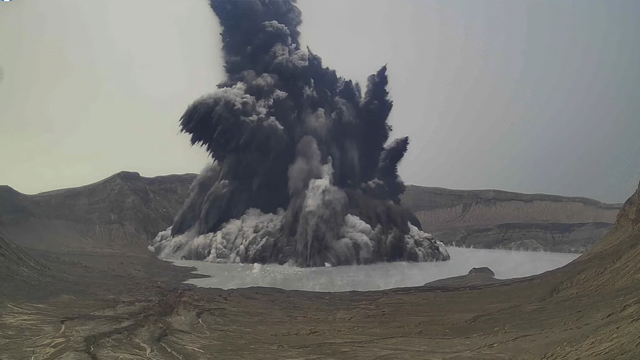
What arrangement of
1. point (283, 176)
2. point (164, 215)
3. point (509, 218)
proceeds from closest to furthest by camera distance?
point (283, 176), point (164, 215), point (509, 218)

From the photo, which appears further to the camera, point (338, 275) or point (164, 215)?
point (164, 215)

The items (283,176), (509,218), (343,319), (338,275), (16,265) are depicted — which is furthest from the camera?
(509,218)

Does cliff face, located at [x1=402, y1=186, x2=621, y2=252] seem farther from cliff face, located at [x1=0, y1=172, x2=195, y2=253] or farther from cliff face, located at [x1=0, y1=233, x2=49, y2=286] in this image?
cliff face, located at [x1=0, y1=233, x2=49, y2=286]

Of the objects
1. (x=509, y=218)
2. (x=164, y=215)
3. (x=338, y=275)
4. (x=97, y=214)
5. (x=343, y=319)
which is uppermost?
(x=509, y=218)

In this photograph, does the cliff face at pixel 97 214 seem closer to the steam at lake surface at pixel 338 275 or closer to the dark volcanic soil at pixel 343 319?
the steam at lake surface at pixel 338 275

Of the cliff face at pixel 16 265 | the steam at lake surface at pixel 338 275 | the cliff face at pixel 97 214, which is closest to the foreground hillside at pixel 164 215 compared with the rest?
the cliff face at pixel 97 214

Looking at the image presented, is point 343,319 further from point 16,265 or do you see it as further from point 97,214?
point 97,214

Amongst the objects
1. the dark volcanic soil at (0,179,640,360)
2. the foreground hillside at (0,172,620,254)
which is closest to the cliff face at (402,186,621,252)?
the foreground hillside at (0,172,620,254)

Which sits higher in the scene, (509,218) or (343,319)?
(509,218)

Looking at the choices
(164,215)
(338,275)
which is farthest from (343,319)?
(164,215)
